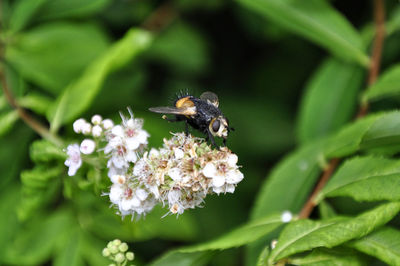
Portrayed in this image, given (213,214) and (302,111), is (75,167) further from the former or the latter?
(213,214)

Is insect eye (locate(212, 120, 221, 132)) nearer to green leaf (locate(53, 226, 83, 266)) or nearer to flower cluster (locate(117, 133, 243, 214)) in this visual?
flower cluster (locate(117, 133, 243, 214))

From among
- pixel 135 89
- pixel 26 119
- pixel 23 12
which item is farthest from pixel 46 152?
pixel 135 89

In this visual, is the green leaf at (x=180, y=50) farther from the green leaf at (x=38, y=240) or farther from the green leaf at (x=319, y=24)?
the green leaf at (x=38, y=240)

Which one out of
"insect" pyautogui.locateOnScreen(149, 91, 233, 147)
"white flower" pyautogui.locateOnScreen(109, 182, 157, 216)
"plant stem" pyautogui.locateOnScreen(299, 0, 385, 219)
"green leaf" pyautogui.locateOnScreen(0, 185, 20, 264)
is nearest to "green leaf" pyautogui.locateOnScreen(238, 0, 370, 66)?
"plant stem" pyautogui.locateOnScreen(299, 0, 385, 219)

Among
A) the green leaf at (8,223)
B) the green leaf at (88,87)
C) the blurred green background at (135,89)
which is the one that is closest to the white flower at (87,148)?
the blurred green background at (135,89)

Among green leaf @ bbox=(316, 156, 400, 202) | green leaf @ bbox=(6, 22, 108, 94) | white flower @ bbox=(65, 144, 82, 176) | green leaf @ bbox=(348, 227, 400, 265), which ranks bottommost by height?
green leaf @ bbox=(348, 227, 400, 265)

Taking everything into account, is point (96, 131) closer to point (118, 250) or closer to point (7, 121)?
point (118, 250)
